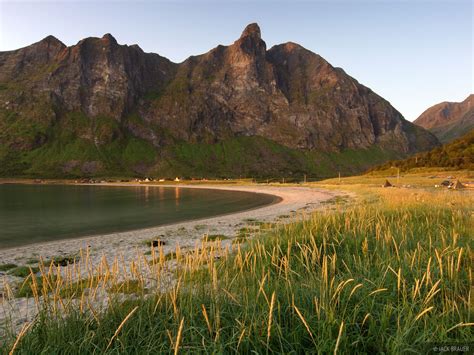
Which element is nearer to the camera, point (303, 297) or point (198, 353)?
point (198, 353)

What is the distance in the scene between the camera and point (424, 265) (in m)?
6.89

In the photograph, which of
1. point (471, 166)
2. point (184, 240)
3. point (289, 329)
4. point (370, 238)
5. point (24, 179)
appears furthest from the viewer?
point (24, 179)

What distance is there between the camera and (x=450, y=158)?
328ft

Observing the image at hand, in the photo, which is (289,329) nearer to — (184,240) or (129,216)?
(184,240)

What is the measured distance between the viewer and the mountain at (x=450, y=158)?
93.1 meters

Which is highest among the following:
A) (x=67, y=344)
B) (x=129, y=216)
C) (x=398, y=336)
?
(x=398, y=336)

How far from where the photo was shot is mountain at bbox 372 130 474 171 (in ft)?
305

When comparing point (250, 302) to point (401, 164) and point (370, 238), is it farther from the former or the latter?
point (401, 164)

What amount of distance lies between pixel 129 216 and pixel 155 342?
3549 centimetres

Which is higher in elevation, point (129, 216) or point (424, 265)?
point (424, 265)

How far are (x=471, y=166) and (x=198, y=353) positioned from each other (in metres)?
103

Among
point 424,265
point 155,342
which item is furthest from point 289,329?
Result: point 424,265

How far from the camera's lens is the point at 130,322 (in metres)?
4.82

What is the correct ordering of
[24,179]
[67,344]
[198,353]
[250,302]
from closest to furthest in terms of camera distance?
1. [198,353]
2. [67,344]
3. [250,302]
4. [24,179]
